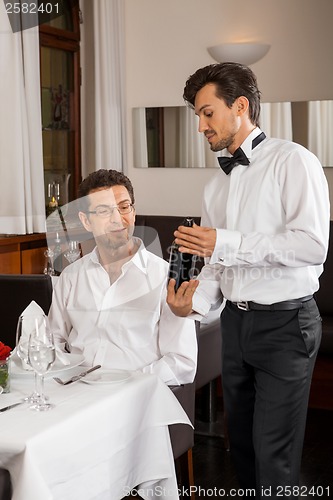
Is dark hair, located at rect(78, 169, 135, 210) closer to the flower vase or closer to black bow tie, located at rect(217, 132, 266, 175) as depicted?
black bow tie, located at rect(217, 132, 266, 175)

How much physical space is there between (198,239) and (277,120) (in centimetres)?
302

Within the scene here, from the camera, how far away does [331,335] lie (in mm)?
3906

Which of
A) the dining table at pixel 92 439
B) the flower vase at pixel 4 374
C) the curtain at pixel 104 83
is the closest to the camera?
the dining table at pixel 92 439

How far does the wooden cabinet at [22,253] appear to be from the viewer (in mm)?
4387

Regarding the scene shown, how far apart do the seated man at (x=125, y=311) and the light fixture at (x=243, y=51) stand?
2.86 meters

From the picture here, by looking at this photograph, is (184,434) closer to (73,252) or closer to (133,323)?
(133,323)

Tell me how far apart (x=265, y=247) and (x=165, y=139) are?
339cm

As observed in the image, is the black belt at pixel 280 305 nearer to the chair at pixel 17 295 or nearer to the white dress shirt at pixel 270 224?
the white dress shirt at pixel 270 224

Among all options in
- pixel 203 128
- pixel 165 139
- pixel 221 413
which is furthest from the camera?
pixel 165 139

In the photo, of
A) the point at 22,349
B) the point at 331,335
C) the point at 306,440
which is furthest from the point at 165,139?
the point at 22,349

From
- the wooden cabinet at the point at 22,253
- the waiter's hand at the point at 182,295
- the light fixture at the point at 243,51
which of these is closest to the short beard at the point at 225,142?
the waiter's hand at the point at 182,295

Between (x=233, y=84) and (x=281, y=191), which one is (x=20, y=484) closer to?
(x=281, y=191)

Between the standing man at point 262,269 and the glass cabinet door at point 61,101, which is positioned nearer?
the standing man at point 262,269

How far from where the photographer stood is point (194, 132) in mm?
5195
